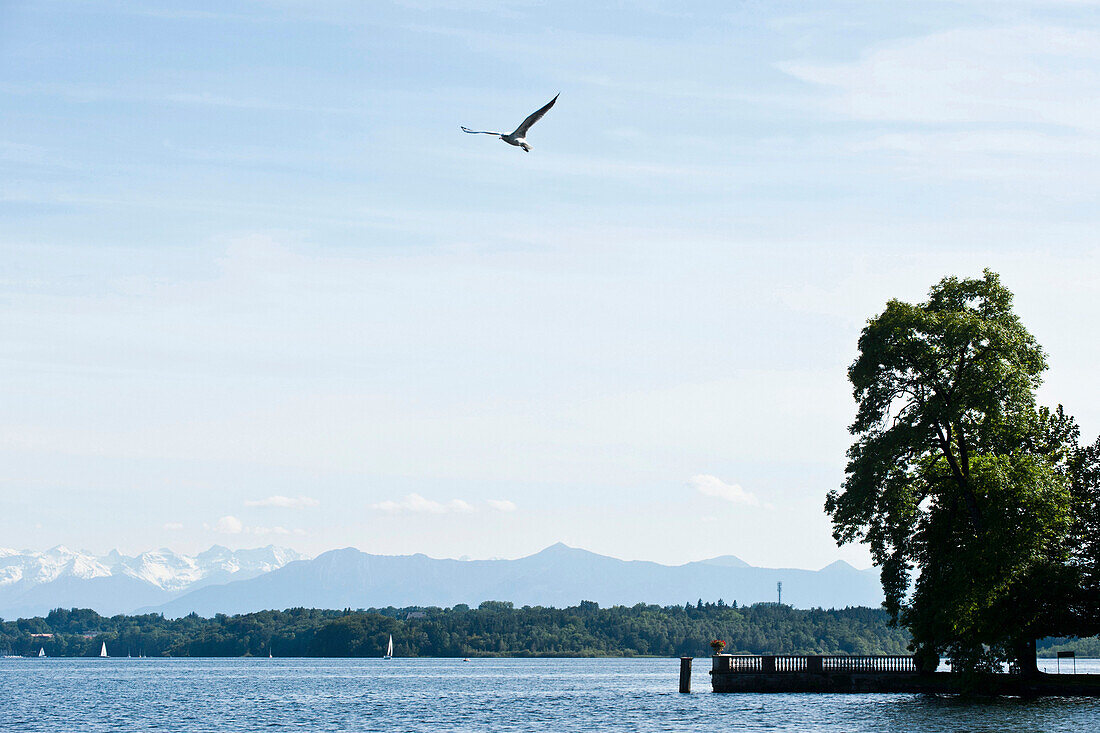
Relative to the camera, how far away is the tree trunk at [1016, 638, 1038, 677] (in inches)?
2081

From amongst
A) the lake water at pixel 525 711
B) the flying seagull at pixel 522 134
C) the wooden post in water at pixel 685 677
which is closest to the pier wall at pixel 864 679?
the lake water at pixel 525 711

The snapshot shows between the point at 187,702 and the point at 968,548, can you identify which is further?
the point at 187,702

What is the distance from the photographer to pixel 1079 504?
5528cm

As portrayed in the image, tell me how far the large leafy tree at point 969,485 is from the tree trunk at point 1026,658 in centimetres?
9

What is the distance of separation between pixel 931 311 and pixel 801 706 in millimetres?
Result: 18648

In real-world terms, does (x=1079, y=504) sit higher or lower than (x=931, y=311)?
lower

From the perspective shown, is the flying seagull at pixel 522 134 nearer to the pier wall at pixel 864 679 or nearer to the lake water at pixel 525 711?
the lake water at pixel 525 711

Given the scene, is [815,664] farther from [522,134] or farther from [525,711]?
[522,134]

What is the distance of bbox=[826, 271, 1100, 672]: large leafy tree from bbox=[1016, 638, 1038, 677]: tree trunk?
0.09 metres

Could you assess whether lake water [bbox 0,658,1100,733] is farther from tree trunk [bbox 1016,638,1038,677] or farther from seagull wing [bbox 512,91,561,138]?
seagull wing [bbox 512,91,561,138]

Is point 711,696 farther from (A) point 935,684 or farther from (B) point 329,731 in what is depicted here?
(B) point 329,731

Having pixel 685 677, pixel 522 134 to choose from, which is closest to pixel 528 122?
pixel 522 134

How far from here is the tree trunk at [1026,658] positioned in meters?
52.8

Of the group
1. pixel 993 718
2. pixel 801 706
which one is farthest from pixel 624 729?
pixel 993 718
